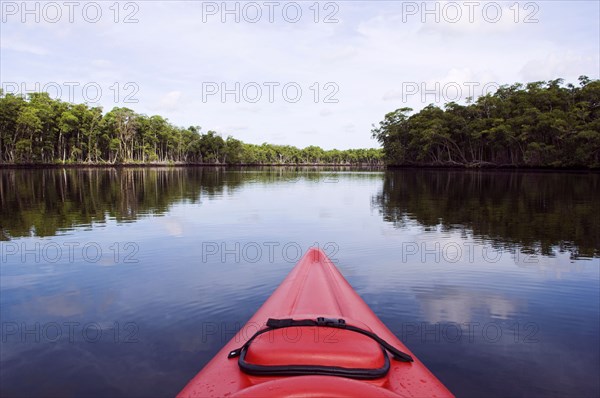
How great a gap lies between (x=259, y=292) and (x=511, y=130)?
→ 67.3 m

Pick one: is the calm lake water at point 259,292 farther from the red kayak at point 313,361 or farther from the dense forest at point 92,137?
the dense forest at point 92,137

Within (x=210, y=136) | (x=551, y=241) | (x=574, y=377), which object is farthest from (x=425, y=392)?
(x=210, y=136)

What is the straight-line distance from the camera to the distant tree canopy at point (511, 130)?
184ft

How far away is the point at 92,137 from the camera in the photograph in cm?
8819

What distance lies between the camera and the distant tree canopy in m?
56.2

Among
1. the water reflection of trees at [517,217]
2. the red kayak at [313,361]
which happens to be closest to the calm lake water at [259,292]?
the water reflection of trees at [517,217]

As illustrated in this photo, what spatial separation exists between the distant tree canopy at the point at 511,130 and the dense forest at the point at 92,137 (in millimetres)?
60731

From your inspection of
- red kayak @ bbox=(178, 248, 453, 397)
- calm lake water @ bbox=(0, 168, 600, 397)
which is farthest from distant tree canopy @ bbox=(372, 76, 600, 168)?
red kayak @ bbox=(178, 248, 453, 397)

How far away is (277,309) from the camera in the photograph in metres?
4.30

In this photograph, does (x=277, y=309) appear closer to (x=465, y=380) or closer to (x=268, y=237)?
(x=465, y=380)

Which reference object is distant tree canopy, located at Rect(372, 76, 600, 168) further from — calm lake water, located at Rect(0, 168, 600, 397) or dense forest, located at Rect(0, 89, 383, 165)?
dense forest, located at Rect(0, 89, 383, 165)

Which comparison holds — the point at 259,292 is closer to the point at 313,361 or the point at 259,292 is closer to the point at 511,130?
the point at 313,361

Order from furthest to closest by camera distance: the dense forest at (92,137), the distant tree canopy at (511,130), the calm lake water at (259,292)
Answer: the dense forest at (92,137), the distant tree canopy at (511,130), the calm lake water at (259,292)

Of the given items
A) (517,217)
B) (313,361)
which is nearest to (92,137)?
(517,217)
